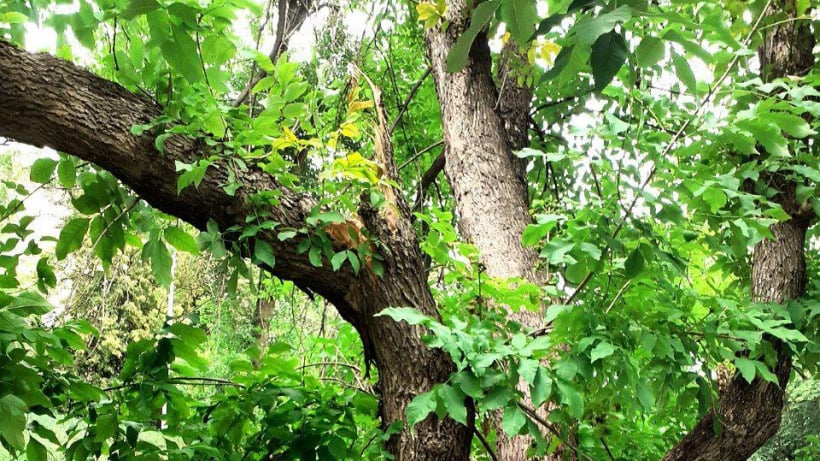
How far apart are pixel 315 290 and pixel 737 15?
4.90 ft

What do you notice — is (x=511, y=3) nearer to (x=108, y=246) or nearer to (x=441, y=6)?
(x=108, y=246)

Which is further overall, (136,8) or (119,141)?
(119,141)

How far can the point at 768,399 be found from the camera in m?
2.03

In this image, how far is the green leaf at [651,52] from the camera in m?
0.61

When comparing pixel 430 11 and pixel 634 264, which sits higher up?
pixel 430 11

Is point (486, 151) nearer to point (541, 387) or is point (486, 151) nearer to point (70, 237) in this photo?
point (541, 387)

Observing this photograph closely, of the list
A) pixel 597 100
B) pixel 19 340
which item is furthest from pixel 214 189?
pixel 597 100

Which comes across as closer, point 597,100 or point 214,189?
point 214,189

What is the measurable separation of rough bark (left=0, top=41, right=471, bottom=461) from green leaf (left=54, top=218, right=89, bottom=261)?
0.59ft

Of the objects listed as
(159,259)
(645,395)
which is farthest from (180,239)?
(645,395)

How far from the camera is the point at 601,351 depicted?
4.32 feet

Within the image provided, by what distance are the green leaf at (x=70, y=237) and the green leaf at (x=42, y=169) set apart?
0.14 metres

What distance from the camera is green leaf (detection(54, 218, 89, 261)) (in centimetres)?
154

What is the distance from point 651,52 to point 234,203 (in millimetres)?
1112
